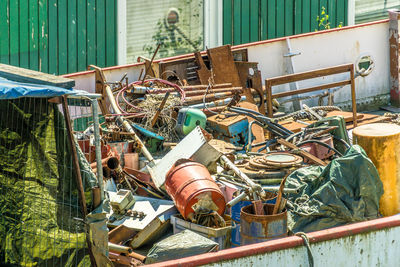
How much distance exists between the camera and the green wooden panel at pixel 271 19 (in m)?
14.7

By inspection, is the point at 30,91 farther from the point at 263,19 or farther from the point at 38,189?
the point at 263,19

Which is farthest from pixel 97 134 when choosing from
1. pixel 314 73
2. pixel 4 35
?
pixel 4 35

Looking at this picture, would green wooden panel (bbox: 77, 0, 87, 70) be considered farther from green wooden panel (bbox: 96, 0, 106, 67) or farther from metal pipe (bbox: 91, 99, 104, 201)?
metal pipe (bbox: 91, 99, 104, 201)

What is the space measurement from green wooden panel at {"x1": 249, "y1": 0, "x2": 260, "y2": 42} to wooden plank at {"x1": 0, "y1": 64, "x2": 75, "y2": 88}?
8.66m

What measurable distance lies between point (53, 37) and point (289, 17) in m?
5.17

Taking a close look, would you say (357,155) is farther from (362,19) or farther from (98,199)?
(362,19)

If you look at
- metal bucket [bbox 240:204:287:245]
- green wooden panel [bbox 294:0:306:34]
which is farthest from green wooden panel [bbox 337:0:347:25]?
metal bucket [bbox 240:204:287:245]

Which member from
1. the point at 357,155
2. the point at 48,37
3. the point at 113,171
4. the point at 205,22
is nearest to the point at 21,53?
the point at 48,37

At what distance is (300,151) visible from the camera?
27.3ft

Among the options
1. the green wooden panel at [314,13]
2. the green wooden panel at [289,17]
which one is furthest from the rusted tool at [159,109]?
the green wooden panel at [314,13]

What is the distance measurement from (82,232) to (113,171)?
233 cm

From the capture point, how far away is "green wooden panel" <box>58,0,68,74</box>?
12.6 meters

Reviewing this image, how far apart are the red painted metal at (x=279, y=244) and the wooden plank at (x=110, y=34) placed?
7922mm

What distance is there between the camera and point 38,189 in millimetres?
6316
